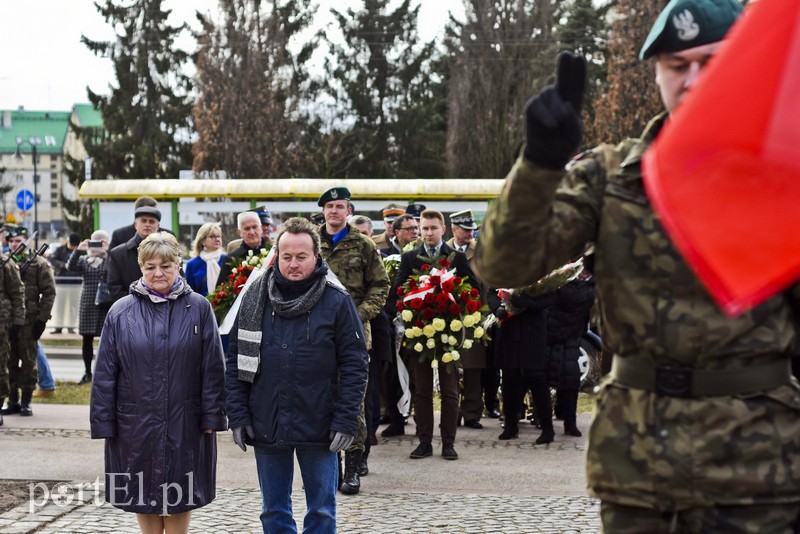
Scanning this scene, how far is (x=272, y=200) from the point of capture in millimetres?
23516

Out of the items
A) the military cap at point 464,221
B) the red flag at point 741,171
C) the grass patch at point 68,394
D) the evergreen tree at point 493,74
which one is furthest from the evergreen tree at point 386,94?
the red flag at point 741,171

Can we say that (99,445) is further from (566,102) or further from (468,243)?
(566,102)

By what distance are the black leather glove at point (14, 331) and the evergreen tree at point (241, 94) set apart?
3006cm

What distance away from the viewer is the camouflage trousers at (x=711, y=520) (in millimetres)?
2641

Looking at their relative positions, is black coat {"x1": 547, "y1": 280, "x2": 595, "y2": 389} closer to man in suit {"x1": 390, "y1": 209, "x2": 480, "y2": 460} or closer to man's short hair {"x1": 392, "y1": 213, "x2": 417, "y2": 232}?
man in suit {"x1": 390, "y1": 209, "x2": 480, "y2": 460}

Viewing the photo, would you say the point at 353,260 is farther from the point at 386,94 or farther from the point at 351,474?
the point at 386,94

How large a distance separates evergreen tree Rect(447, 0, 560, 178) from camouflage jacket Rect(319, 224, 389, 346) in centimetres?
3289

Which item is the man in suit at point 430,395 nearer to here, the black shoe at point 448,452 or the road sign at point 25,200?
the black shoe at point 448,452

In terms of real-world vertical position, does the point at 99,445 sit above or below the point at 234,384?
below

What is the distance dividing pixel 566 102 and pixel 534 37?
42861 millimetres

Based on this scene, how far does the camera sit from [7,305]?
11.4 meters

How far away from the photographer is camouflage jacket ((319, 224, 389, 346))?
28.1 feet

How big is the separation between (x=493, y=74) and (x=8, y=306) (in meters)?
33.6

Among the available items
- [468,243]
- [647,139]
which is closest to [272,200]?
[468,243]
